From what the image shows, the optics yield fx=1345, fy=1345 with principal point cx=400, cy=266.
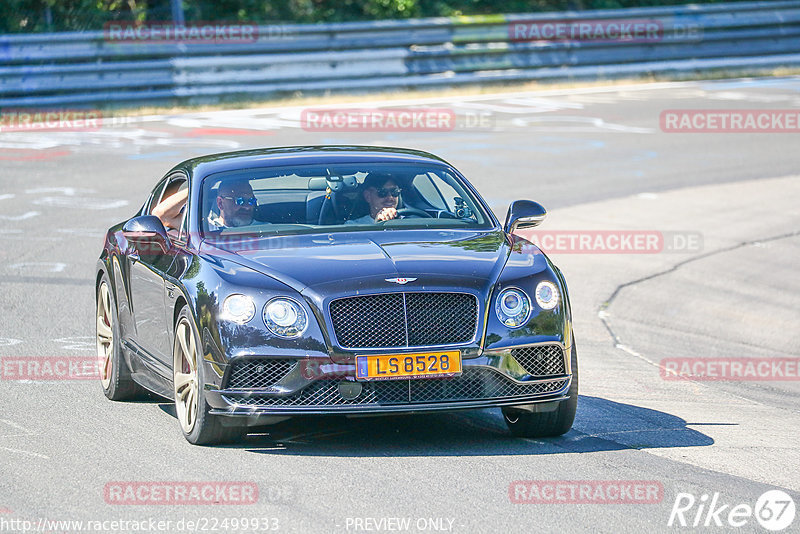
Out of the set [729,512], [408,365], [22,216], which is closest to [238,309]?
[408,365]

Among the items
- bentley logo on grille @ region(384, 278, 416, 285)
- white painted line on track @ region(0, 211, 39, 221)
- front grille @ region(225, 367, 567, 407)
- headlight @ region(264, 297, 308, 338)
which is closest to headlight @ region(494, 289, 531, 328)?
front grille @ region(225, 367, 567, 407)

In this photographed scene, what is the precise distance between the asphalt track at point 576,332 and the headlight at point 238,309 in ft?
2.36

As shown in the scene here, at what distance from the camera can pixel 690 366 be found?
10531 millimetres

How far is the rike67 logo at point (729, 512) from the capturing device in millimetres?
5727

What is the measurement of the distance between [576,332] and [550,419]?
4201 mm

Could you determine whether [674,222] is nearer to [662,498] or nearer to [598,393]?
[598,393]

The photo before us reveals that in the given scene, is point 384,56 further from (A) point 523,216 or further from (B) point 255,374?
(B) point 255,374

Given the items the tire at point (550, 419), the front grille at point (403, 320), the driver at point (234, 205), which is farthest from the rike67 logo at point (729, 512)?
the driver at point (234, 205)

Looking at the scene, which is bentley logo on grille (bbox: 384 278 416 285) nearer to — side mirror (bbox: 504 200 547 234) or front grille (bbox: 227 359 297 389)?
front grille (bbox: 227 359 297 389)

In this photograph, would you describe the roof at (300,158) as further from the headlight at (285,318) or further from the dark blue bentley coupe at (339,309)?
the headlight at (285,318)

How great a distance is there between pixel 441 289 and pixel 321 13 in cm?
2524

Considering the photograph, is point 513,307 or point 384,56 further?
point 384,56

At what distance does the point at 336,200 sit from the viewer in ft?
26.9

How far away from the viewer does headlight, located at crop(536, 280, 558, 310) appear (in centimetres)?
714
